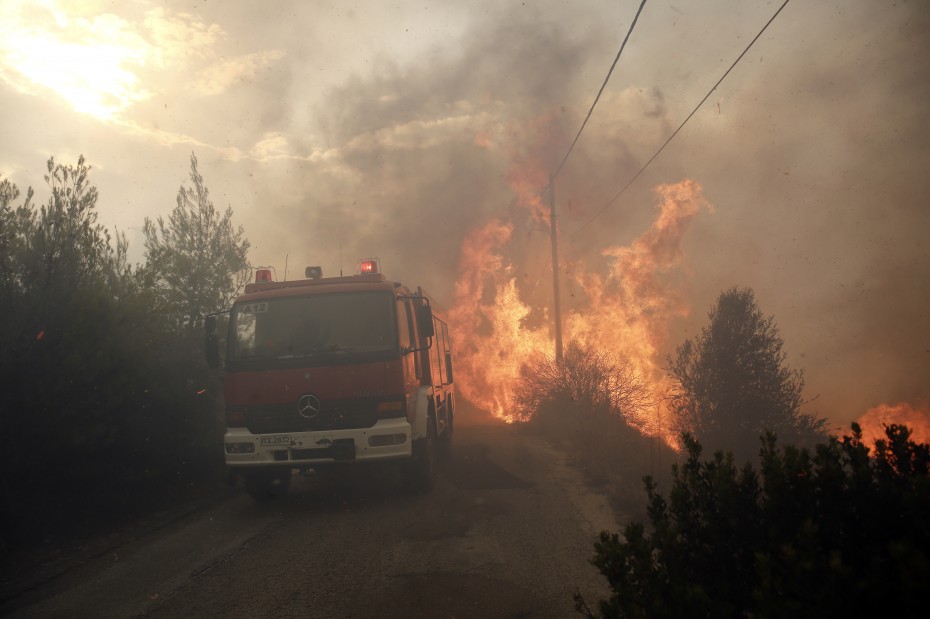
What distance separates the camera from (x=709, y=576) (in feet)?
9.55

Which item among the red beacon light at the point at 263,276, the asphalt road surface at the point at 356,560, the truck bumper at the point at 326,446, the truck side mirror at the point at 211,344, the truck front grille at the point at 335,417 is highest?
the red beacon light at the point at 263,276

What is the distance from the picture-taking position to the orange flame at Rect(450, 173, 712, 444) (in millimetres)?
24453

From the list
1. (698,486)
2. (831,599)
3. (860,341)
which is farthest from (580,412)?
(860,341)

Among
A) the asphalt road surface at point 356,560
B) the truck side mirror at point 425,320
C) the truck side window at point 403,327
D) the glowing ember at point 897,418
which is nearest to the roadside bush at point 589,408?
the asphalt road surface at point 356,560

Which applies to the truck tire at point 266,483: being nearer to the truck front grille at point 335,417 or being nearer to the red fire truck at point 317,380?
the red fire truck at point 317,380

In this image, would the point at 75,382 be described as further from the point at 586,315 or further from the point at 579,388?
the point at 586,315

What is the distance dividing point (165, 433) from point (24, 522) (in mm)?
2413

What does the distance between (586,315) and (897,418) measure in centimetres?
3419

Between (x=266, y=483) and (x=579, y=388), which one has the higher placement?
(x=579, y=388)

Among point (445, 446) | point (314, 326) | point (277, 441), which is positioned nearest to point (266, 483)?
point (277, 441)

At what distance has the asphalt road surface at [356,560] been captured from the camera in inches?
198

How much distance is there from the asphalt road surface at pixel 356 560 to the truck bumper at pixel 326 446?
780mm

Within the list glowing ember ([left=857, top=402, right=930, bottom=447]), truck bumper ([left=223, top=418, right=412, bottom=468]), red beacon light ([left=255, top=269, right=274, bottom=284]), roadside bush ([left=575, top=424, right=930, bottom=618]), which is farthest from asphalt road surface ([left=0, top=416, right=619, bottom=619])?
glowing ember ([left=857, top=402, right=930, bottom=447])

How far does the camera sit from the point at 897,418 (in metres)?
45.1
